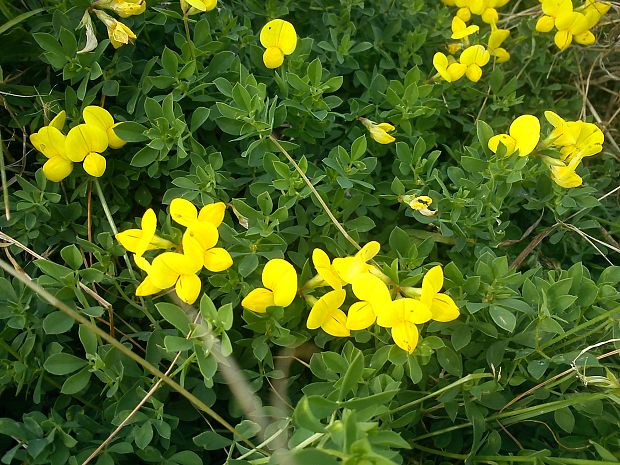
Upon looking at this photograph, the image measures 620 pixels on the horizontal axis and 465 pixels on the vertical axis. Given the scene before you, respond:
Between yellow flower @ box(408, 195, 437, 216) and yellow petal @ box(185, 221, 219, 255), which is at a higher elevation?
yellow petal @ box(185, 221, 219, 255)

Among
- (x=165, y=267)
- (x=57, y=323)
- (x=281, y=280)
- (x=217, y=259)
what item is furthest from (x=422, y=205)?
(x=57, y=323)

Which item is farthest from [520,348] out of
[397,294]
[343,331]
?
[343,331]

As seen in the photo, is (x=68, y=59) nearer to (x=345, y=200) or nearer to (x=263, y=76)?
(x=263, y=76)

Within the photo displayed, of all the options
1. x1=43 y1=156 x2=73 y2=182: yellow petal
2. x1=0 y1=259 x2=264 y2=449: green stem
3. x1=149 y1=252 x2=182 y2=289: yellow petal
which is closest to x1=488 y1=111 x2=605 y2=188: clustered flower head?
x1=149 y1=252 x2=182 y2=289: yellow petal

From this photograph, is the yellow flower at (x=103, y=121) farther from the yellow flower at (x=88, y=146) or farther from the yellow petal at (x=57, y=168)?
the yellow petal at (x=57, y=168)

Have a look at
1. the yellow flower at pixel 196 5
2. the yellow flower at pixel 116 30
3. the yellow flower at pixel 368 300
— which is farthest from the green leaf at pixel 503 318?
the yellow flower at pixel 116 30

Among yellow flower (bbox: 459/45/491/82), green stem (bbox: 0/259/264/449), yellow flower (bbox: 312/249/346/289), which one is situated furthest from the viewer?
yellow flower (bbox: 459/45/491/82)

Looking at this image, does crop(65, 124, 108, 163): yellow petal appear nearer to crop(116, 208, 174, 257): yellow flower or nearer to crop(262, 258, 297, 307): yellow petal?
crop(116, 208, 174, 257): yellow flower
